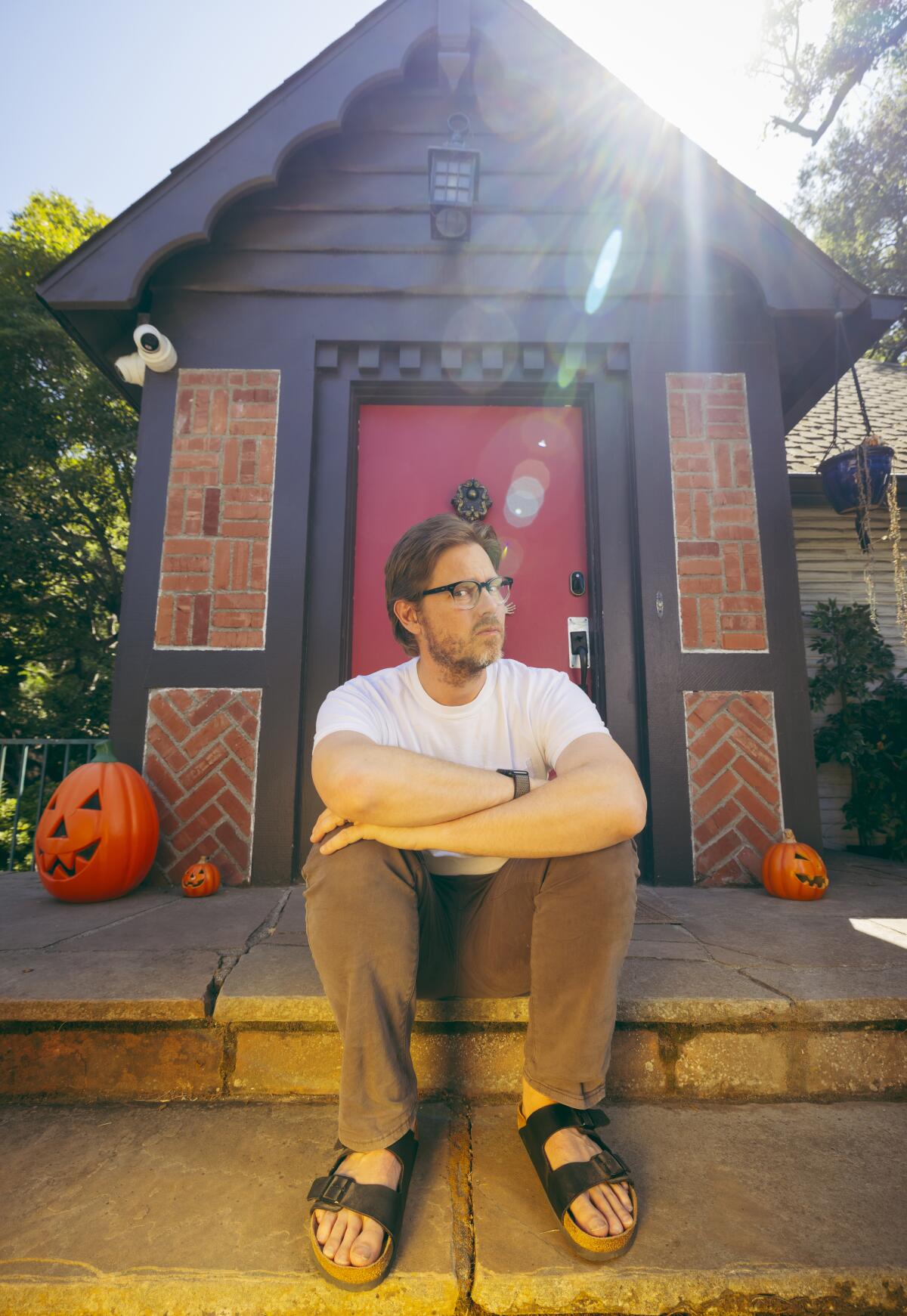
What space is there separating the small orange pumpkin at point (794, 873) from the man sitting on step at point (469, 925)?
1.68 metres

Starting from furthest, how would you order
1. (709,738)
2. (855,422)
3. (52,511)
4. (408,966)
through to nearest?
1. (52,511)
2. (855,422)
3. (709,738)
4. (408,966)

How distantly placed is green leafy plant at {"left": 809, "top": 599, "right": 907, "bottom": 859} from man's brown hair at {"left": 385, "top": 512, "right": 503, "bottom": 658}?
3428mm

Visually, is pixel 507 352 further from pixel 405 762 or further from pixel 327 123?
pixel 405 762

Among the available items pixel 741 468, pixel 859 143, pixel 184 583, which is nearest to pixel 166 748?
pixel 184 583

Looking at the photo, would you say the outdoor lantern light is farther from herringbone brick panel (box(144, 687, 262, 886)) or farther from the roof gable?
herringbone brick panel (box(144, 687, 262, 886))

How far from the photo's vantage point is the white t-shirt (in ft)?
5.05

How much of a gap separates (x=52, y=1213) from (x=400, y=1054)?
68 cm

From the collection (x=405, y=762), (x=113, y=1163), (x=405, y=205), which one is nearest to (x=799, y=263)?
(x=405, y=205)

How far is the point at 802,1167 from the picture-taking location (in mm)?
1291

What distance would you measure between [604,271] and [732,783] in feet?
9.02

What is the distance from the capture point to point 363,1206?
3.55 ft

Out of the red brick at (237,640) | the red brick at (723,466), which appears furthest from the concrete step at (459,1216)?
the red brick at (723,466)

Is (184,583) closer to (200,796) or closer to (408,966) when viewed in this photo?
(200,796)

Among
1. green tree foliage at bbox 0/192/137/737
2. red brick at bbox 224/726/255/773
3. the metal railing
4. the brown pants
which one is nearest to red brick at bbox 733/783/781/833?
the brown pants
